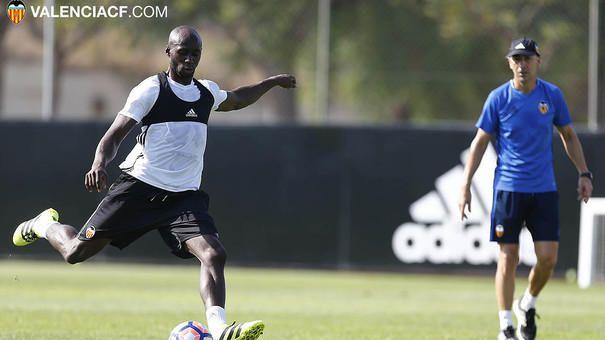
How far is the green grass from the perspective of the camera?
11.8 m

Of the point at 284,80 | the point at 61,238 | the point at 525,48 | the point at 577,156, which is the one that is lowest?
the point at 61,238

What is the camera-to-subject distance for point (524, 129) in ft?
34.6

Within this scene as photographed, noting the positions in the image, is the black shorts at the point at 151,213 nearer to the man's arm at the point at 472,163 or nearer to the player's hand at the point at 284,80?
the player's hand at the point at 284,80

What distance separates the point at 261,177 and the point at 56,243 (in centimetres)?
1084

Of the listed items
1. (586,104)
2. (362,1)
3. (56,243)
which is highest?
(362,1)

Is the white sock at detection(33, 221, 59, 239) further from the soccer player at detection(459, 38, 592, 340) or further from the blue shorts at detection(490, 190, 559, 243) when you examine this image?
the blue shorts at detection(490, 190, 559, 243)

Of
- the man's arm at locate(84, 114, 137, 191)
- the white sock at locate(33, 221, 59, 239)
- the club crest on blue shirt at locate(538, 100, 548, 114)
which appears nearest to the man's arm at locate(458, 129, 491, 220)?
the club crest on blue shirt at locate(538, 100, 548, 114)

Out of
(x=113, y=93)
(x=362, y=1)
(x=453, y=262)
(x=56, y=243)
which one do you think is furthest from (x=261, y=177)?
(x=113, y=93)

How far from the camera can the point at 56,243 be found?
1035 centimetres

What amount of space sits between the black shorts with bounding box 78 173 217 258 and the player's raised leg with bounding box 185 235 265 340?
0.37ft

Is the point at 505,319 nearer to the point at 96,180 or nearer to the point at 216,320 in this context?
the point at 216,320

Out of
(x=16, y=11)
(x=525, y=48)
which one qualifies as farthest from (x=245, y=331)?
(x=16, y=11)

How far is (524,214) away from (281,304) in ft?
17.2

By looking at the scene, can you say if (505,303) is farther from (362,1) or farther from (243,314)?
(362,1)
